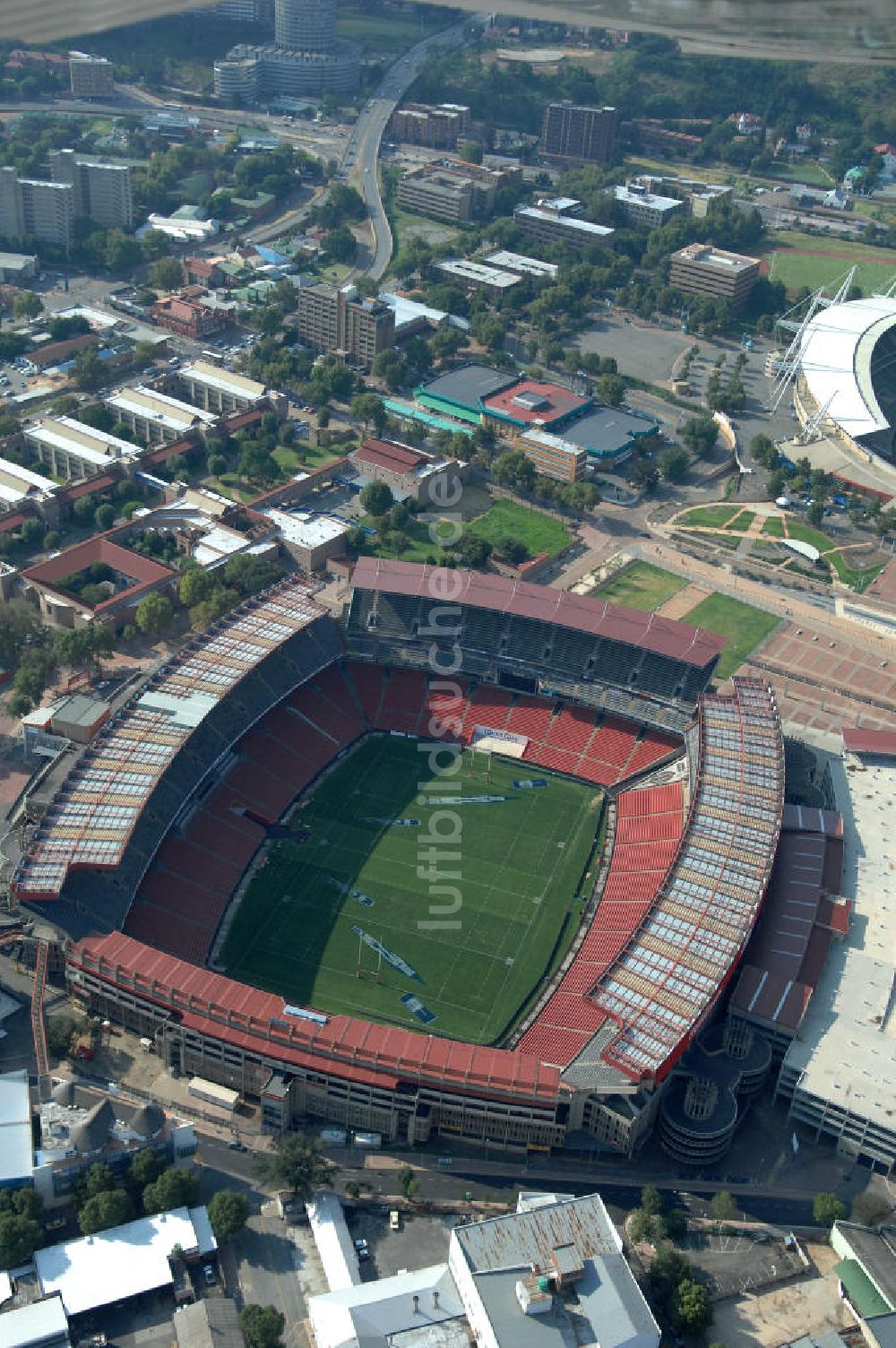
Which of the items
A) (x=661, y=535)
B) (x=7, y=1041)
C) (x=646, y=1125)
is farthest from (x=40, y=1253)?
(x=661, y=535)

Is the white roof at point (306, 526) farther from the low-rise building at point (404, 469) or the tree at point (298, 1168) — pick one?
the tree at point (298, 1168)

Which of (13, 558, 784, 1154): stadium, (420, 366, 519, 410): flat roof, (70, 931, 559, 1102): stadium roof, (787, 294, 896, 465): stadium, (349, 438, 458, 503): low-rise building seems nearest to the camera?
(70, 931, 559, 1102): stadium roof

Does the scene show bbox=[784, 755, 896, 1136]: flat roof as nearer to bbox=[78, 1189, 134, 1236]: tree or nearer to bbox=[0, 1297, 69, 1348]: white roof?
bbox=[78, 1189, 134, 1236]: tree

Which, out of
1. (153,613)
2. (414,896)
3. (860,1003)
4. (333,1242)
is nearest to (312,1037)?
(333,1242)

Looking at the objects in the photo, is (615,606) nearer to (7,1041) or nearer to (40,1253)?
(7,1041)

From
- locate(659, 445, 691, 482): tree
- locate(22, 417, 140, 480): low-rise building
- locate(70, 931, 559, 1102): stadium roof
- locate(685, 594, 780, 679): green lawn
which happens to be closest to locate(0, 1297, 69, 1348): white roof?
locate(70, 931, 559, 1102): stadium roof
